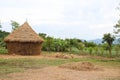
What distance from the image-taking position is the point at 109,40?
93.8 ft

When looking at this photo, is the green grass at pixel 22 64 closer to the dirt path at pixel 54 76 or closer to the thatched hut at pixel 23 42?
the dirt path at pixel 54 76

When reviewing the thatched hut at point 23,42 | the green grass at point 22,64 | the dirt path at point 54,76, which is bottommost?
the dirt path at point 54,76

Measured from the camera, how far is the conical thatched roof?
26328 mm

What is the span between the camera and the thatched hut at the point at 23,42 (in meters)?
26.3

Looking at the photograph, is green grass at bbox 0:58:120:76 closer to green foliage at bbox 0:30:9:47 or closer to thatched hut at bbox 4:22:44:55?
thatched hut at bbox 4:22:44:55

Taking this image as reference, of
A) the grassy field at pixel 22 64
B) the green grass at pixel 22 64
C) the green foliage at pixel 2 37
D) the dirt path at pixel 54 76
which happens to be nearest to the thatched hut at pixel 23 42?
the grassy field at pixel 22 64

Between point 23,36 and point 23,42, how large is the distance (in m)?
0.51

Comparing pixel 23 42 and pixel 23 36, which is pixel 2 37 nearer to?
pixel 23 36

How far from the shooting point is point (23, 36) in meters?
26.6

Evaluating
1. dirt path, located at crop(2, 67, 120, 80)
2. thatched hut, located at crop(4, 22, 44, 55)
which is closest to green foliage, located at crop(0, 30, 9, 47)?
thatched hut, located at crop(4, 22, 44, 55)

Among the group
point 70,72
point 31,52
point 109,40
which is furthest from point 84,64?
point 109,40

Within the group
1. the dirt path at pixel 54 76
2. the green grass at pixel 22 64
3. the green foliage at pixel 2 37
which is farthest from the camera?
the green foliage at pixel 2 37

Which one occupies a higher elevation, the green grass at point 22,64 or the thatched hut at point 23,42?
the thatched hut at point 23,42

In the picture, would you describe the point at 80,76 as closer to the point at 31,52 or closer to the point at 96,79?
the point at 96,79
